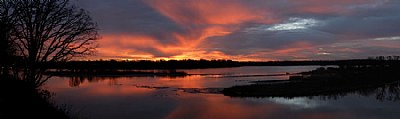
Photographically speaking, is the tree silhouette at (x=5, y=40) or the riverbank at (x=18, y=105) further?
the riverbank at (x=18, y=105)

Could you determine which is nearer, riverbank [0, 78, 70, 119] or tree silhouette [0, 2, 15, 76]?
tree silhouette [0, 2, 15, 76]

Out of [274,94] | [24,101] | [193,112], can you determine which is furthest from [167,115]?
[274,94]

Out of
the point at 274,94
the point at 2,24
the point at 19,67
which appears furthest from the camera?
the point at 274,94

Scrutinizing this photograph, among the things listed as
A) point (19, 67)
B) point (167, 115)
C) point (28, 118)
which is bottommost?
point (167, 115)

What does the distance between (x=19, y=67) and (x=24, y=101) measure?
5.56 metres

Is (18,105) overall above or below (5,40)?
below

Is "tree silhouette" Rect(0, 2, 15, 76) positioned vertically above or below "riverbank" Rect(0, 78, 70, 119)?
above

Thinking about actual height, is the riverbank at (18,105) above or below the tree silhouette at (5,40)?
below

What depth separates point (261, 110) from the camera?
23203 mm

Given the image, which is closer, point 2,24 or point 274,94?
point 2,24

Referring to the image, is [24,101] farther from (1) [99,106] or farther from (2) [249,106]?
(2) [249,106]

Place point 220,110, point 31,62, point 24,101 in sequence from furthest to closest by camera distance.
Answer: point 220,110 → point 31,62 → point 24,101

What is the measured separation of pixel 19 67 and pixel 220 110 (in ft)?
38.6

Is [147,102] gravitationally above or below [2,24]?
below
